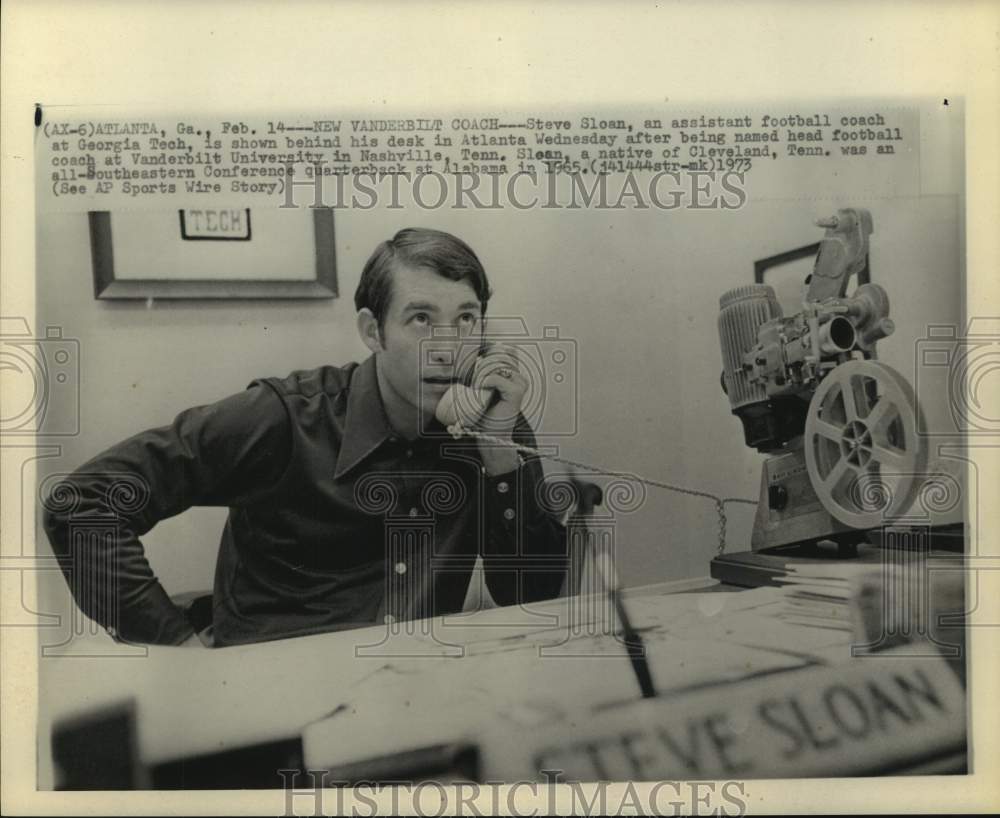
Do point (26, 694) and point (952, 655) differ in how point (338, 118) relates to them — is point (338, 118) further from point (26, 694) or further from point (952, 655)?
point (952, 655)

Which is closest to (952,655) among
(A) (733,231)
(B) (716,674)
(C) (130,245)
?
(B) (716,674)

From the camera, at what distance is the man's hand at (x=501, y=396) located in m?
1.58

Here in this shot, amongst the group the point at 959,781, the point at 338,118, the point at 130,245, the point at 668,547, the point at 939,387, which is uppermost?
the point at 338,118

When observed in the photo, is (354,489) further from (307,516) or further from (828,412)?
(828,412)

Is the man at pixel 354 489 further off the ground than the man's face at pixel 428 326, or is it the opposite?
the man's face at pixel 428 326

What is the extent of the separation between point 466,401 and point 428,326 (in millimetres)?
159

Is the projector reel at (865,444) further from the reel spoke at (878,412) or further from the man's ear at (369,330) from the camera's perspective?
the man's ear at (369,330)

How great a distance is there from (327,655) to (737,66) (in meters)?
1.35

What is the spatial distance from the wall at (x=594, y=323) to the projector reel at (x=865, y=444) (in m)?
0.08

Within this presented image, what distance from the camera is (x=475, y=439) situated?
1.59 m

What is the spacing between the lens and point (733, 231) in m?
1.60

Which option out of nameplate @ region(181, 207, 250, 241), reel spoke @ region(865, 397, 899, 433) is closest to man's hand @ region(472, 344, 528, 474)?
nameplate @ region(181, 207, 250, 241)

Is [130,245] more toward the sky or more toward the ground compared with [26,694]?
more toward the sky

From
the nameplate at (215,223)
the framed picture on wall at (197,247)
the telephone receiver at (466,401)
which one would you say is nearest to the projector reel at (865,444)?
the telephone receiver at (466,401)
